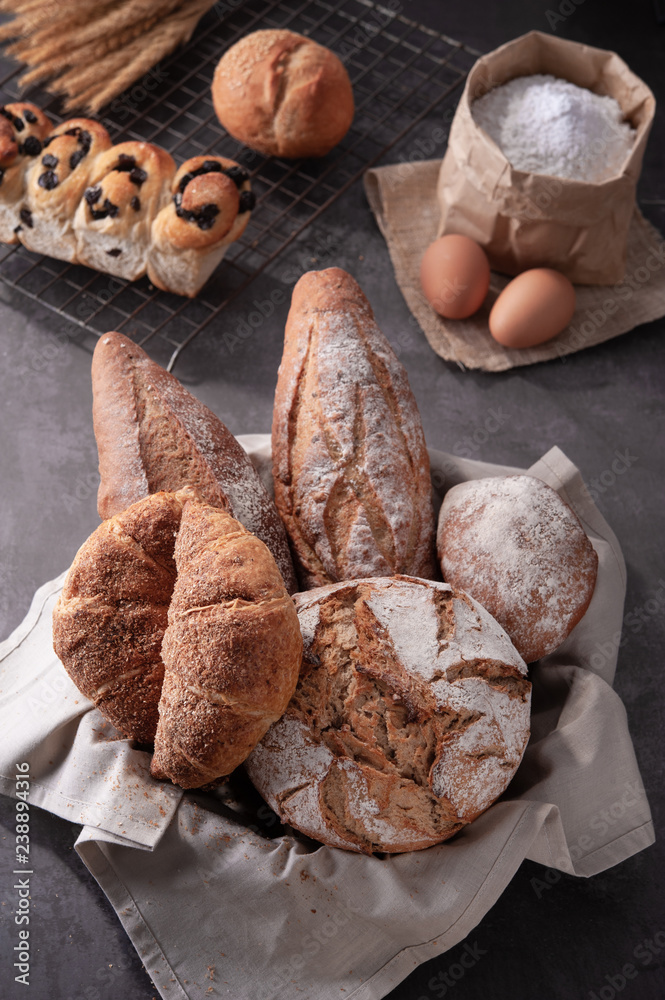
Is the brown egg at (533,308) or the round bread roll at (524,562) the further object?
the brown egg at (533,308)

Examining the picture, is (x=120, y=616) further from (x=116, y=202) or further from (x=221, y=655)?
(x=116, y=202)

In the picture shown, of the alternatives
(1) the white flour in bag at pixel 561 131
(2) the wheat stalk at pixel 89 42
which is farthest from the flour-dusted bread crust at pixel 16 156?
(1) the white flour in bag at pixel 561 131

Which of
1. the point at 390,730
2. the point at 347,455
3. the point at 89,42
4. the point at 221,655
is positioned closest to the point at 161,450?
the point at 347,455

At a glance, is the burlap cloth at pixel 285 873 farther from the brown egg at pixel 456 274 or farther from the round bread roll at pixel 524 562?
the brown egg at pixel 456 274

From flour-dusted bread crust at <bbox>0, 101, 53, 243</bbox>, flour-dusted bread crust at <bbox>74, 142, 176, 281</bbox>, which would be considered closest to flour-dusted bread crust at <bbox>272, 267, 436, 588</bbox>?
flour-dusted bread crust at <bbox>74, 142, 176, 281</bbox>

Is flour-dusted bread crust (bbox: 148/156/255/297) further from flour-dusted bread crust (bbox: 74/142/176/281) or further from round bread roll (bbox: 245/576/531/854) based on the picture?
round bread roll (bbox: 245/576/531/854)

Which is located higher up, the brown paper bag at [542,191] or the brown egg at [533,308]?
the brown paper bag at [542,191]

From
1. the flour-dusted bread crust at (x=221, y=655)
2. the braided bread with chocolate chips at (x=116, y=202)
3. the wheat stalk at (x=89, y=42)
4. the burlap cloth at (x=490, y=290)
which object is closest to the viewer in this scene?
the flour-dusted bread crust at (x=221, y=655)
